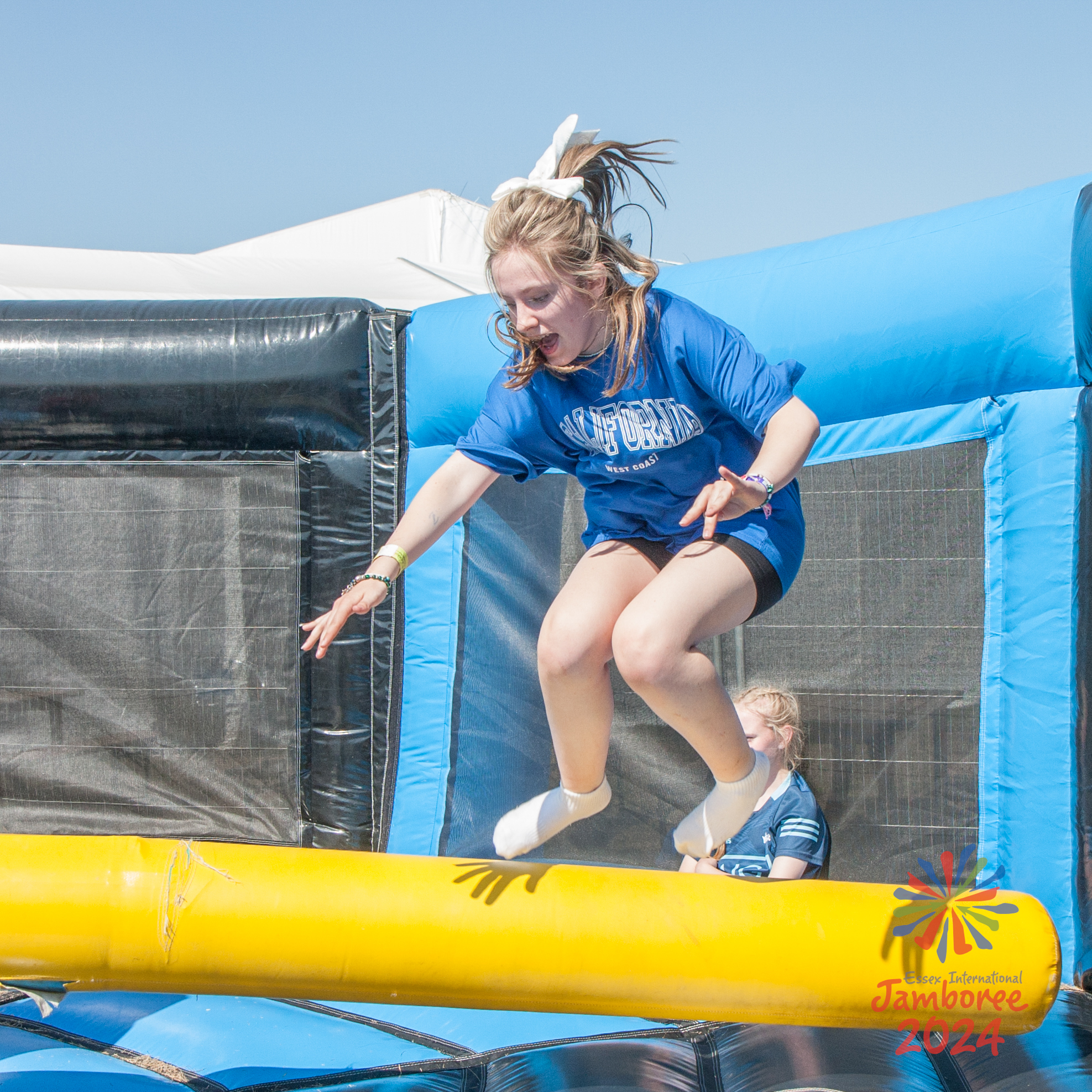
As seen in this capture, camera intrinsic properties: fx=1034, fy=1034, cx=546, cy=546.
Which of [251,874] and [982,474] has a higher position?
[982,474]

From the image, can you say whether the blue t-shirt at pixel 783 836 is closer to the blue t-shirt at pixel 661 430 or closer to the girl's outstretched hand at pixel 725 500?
the blue t-shirt at pixel 661 430

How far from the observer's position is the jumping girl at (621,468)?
1.53 meters

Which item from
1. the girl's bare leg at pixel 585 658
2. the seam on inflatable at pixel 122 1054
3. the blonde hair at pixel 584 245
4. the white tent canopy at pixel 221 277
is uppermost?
the white tent canopy at pixel 221 277

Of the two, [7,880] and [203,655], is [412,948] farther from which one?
[203,655]

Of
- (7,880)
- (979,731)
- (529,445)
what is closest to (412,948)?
(7,880)

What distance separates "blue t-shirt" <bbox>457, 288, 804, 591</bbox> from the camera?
1.62m

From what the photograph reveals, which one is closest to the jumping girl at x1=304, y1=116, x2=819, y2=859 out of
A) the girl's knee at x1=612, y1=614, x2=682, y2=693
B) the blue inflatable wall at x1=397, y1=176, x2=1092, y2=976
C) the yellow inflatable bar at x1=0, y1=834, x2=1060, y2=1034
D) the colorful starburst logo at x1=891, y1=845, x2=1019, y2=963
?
the girl's knee at x1=612, y1=614, x2=682, y2=693

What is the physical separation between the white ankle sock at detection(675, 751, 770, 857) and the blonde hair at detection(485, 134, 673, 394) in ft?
2.13

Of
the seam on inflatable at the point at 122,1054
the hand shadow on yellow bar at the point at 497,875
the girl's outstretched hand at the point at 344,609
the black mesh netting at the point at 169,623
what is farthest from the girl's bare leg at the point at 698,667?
the black mesh netting at the point at 169,623

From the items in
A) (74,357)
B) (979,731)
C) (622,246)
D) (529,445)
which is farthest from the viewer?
(74,357)

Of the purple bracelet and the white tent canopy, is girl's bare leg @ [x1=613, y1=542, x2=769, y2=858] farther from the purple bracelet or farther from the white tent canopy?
the white tent canopy

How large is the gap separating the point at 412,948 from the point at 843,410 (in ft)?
4.91

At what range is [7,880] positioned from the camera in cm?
165

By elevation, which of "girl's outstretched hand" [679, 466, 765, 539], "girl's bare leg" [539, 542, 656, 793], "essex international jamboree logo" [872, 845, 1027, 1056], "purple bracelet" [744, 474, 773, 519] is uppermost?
"purple bracelet" [744, 474, 773, 519]
